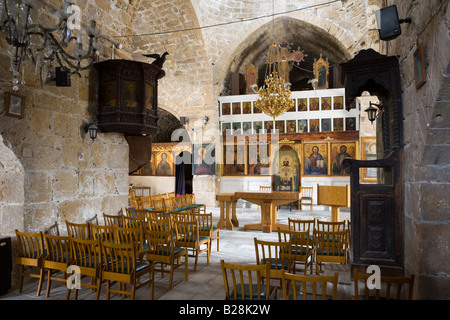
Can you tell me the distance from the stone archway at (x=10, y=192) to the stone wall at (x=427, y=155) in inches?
194

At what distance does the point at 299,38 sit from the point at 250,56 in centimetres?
221

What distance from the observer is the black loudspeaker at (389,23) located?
3098 mm

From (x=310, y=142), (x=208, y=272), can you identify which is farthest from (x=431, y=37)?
(x=310, y=142)

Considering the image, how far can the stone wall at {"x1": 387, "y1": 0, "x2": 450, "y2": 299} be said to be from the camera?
237 cm

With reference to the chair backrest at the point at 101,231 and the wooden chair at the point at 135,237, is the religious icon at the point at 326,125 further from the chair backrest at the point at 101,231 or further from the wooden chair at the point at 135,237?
the chair backrest at the point at 101,231

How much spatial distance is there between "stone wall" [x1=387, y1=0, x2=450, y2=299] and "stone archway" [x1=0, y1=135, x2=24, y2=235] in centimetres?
492

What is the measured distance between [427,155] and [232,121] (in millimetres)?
9219

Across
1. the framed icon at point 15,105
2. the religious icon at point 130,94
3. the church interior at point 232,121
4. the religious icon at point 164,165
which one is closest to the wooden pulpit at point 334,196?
the church interior at point 232,121

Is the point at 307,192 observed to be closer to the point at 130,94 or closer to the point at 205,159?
the point at 205,159

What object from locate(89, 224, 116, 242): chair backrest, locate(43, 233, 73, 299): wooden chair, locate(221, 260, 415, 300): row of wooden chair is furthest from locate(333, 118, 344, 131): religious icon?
locate(43, 233, 73, 299): wooden chair

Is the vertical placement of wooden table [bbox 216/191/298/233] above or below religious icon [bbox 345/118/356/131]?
below

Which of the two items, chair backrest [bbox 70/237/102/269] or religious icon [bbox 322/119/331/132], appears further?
religious icon [bbox 322/119/331/132]

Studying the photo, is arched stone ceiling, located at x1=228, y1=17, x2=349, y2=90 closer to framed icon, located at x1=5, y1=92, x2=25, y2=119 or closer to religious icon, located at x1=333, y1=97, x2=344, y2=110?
religious icon, located at x1=333, y1=97, x2=344, y2=110
